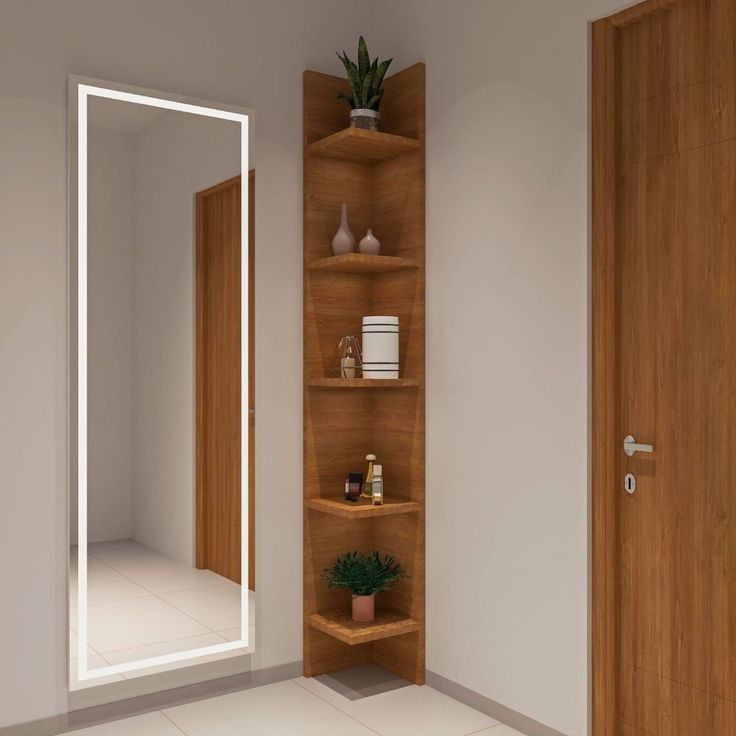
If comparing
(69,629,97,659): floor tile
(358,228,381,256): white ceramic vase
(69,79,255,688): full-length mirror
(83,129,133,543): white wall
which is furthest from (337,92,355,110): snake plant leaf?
(69,629,97,659): floor tile

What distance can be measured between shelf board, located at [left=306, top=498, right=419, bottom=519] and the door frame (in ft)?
2.68

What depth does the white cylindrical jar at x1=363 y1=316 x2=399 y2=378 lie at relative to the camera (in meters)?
3.07

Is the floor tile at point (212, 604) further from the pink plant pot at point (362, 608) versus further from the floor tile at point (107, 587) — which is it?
the pink plant pot at point (362, 608)

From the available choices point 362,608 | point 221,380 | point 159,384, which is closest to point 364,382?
point 221,380

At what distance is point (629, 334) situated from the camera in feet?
7.98

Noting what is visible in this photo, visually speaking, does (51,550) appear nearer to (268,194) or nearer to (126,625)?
(126,625)

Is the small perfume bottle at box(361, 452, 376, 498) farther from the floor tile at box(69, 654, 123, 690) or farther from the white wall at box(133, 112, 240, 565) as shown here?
the floor tile at box(69, 654, 123, 690)

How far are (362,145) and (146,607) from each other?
1845 mm

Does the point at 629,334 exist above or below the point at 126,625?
above

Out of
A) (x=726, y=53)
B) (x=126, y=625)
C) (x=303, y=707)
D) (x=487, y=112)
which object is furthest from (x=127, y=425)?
(x=726, y=53)

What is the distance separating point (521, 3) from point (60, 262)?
1.74 meters

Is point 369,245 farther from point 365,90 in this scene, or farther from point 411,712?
point 411,712

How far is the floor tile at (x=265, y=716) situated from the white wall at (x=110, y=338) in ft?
2.19

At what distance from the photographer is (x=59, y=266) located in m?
2.68
